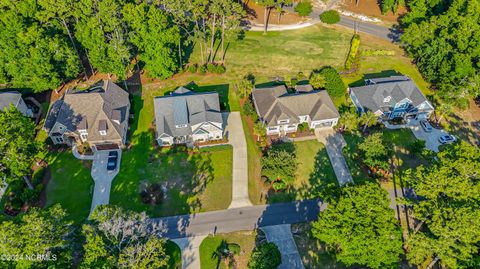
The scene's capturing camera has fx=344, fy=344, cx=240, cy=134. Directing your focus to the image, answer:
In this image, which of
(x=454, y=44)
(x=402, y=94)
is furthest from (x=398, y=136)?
(x=454, y=44)

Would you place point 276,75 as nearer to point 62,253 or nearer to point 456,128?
point 456,128

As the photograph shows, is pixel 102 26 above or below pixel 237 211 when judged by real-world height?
above

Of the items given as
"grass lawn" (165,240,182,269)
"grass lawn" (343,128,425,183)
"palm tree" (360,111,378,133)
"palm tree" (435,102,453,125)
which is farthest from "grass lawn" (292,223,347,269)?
"palm tree" (435,102,453,125)

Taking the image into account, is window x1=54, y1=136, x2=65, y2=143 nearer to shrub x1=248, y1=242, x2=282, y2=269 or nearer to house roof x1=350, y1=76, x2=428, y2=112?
shrub x1=248, y1=242, x2=282, y2=269

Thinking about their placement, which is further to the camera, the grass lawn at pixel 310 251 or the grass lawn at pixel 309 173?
the grass lawn at pixel 309 173

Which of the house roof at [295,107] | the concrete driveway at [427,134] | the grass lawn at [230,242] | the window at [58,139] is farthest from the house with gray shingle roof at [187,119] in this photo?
the concrete driveway at [427,134]

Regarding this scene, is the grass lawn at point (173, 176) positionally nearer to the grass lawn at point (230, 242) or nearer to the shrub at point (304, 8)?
the grass lawn at point (230, 242)
